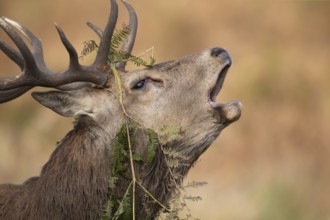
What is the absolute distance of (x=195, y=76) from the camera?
6.33 metres

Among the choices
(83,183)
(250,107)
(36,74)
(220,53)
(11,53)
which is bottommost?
(83,183)

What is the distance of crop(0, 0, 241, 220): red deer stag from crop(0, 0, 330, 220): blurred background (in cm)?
517

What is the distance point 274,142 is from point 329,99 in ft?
3.24

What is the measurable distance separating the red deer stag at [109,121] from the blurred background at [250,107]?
5.17m

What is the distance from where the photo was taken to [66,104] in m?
6.16

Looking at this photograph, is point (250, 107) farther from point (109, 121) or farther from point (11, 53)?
point (11, 53)

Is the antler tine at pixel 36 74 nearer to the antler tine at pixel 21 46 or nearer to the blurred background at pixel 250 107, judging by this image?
the antler tine at pixel 21 46

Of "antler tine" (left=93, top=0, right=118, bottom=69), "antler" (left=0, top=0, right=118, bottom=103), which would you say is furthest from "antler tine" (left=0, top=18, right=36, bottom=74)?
"antler tine" (left=93, top=0, right=118, bottom=69)

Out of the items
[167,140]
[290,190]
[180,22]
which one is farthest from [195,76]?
[180,22]

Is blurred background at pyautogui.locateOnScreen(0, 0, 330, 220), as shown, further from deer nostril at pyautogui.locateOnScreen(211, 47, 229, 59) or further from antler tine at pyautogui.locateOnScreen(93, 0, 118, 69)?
antler tine at pyautogui.locateOnScreen(93, 0, 118, 69)

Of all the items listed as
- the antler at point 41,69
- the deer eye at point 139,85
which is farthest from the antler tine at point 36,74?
the deer eye at point 139,85

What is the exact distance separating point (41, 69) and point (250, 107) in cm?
681

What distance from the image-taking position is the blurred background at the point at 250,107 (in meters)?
11.8

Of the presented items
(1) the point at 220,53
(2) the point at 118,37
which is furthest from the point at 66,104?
→ (1) the point at 220,53
